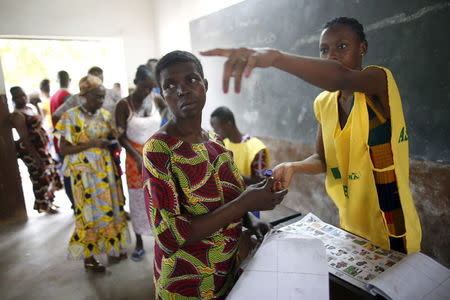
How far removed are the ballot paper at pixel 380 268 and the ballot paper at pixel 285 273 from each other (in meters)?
0.12

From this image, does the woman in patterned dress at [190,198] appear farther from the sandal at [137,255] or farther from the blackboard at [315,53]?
the sandal at [137,255]

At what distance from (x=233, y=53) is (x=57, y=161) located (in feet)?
14.9

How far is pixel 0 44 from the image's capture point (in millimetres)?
4223

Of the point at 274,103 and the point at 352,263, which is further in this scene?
the point at 274,103

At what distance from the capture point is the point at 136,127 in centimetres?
285

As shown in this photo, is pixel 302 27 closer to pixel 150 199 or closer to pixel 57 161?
pixel 150 199

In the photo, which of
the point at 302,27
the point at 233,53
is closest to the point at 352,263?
the point at 233,53

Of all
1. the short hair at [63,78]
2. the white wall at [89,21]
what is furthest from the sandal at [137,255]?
the white wall at [89,21]

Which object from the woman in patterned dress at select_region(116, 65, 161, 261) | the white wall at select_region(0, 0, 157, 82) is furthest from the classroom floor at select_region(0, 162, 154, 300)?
the white wall at select_region(0, 0, 157, 82)

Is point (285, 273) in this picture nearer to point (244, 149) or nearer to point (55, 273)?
point (244, 149)

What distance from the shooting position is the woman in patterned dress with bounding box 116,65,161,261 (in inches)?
111

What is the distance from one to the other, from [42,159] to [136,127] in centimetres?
205

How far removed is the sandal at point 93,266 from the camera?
111 inches

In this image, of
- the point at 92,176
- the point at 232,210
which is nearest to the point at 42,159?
the point at 92,176
